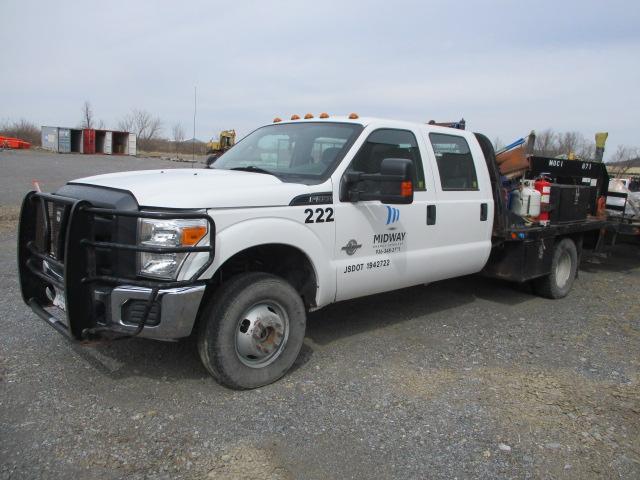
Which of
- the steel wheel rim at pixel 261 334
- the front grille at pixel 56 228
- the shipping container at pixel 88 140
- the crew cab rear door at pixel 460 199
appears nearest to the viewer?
the front grille at pixel 56 228

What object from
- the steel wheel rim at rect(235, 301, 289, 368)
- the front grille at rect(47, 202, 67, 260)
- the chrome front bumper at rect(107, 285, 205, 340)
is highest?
the front grille at rect(47, 202, 67, 260)

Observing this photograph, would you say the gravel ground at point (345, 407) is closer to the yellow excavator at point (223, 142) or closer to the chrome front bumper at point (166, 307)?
the chrome front bumper at point (166, 307)

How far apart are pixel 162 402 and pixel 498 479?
2111 millimetres

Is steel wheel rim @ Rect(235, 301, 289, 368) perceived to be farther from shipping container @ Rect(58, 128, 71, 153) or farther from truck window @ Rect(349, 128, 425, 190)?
shipping container @ Rect(58, 128, 71, 153)

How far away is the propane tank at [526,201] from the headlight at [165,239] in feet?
13.6

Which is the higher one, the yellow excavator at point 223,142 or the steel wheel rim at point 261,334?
the yellow excavator at point 223,142

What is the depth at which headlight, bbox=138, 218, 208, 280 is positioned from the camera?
320cm

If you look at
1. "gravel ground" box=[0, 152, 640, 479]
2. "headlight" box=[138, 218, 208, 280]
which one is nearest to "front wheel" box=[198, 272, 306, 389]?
"gravel ground" box=[0, 152, 640, 479]

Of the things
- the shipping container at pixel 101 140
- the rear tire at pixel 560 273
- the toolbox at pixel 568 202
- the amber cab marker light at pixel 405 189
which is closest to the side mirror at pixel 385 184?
the amber cab marker light at pixel 405 189

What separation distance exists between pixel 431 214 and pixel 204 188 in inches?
89.0

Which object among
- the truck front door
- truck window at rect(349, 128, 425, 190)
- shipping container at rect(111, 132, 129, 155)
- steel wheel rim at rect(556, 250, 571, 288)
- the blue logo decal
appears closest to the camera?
the truck front door

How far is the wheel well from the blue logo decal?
0.87 metres

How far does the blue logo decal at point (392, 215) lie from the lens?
14.6ft

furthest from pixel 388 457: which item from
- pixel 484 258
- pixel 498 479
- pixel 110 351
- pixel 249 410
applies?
pixel 484 258
